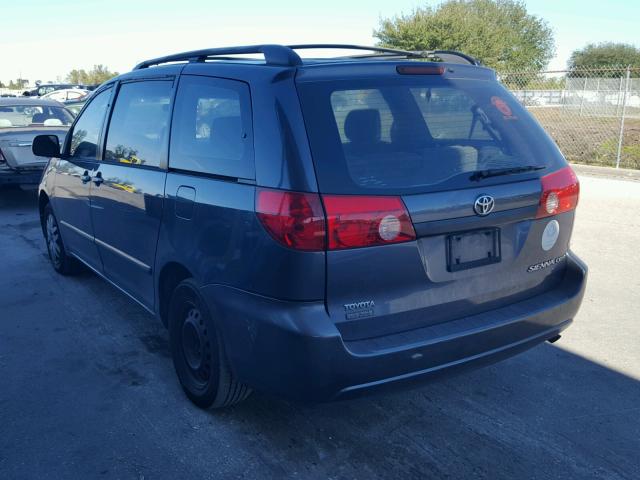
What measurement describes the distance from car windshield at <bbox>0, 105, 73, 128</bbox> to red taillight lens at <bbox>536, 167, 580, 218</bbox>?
9337mm

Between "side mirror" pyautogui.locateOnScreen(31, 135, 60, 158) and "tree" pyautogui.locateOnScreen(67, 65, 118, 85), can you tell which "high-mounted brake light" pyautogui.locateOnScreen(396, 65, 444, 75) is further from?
"tree" pyautogui.locateOnScreen(67, 65, 118, 85)

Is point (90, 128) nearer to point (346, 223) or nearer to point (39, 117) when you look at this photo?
point (346, 223)

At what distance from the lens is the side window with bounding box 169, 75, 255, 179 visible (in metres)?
3.01

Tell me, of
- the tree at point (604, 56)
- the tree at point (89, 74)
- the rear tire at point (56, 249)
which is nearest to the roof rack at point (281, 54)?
the rear tire at point (56, 249)

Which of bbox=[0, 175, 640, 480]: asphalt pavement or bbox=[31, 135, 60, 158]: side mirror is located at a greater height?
bbox=[31, 135, 60, 158]: side mirror

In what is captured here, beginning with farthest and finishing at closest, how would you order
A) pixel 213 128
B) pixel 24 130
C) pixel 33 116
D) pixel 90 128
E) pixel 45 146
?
pixel 33 116 < pixel 24 130 < pixel 45 146 < pixel 90 128 < pixel 213 128

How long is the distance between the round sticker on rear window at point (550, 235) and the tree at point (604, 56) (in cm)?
6284

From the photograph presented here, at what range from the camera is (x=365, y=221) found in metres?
2.71

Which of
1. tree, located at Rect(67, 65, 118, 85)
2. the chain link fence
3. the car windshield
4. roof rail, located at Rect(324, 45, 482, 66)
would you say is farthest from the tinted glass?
tree, located at Rect(67, 65, 118, 85)

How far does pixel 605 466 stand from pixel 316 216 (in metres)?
1.82

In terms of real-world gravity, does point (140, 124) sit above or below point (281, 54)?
below

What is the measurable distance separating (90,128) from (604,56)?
68.4m

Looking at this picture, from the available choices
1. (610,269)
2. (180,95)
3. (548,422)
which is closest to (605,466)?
(548,422)

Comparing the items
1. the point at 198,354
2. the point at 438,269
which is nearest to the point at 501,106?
the point at 438,269
